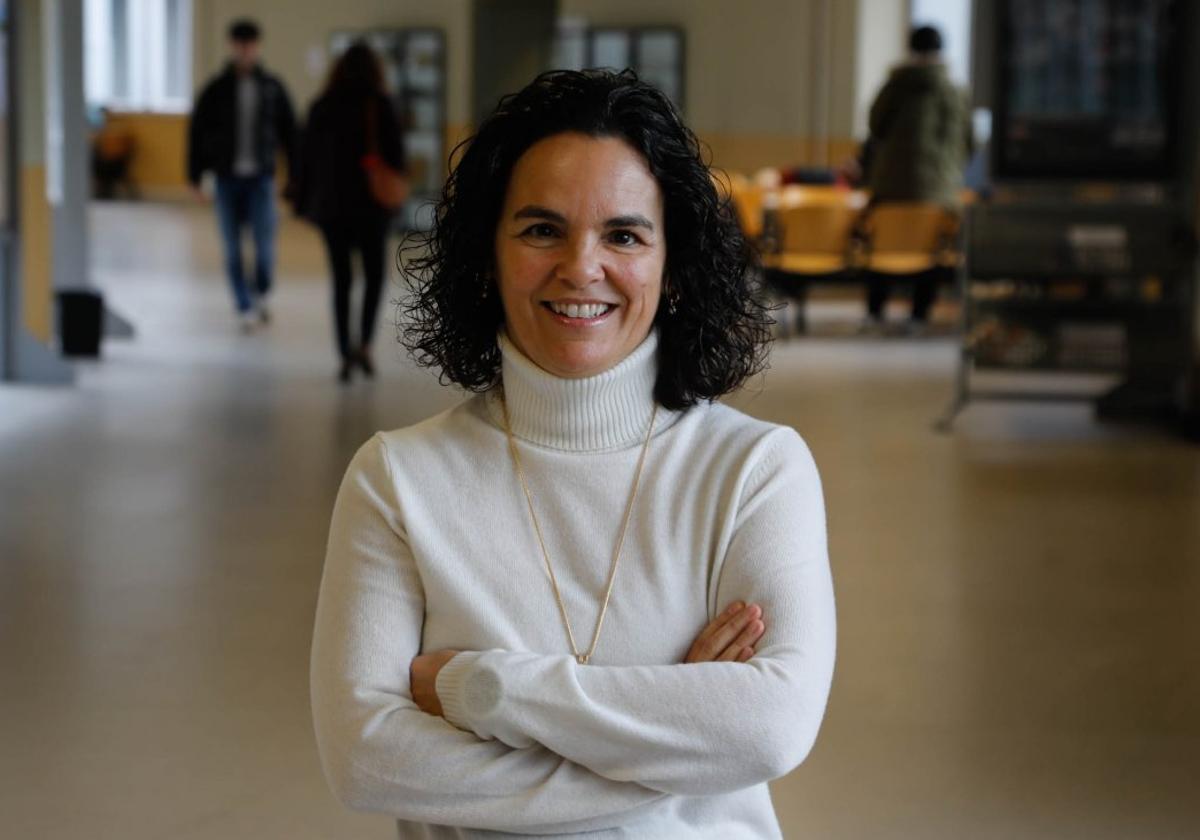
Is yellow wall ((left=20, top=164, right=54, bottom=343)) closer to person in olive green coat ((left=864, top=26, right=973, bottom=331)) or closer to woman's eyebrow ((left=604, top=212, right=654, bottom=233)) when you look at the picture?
person in olive green coat ((left=864, top=26, right=973, bottom=331))

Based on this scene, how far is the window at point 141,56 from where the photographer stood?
27.5 metres

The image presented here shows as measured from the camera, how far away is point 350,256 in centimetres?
838

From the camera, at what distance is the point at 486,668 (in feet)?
5.48

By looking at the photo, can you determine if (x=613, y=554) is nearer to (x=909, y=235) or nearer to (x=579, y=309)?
(x=579, y=309)

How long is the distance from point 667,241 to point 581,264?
0.43 feet

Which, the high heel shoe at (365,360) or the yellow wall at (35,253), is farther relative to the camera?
the high heel shoe at (365,360)

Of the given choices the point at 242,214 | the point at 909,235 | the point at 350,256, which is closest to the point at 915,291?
the point at 909,235

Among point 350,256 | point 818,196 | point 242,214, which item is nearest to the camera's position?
point 350,256

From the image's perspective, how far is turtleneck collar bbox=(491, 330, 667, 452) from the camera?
1.79m

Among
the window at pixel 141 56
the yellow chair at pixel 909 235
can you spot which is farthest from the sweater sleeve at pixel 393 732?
the window at pixel 141 56

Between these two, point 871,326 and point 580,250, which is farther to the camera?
point 871,326

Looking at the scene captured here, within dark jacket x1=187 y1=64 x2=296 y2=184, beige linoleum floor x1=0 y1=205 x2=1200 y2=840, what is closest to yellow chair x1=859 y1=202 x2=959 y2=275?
beige linoleum floor x1=0 y1=205 x2=1200 y2=840

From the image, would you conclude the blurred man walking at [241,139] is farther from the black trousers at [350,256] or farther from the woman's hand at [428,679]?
the woman's hand at [428,679]

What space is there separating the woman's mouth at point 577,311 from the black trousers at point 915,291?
989cm
